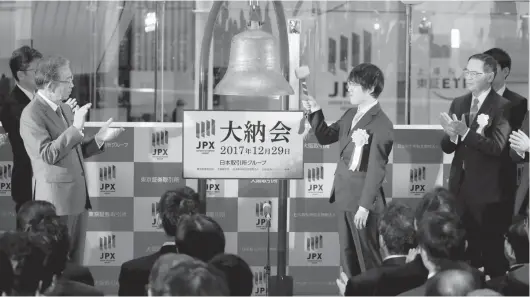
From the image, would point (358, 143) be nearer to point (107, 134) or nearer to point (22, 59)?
point (107, 134)

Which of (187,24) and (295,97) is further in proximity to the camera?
(187,24)

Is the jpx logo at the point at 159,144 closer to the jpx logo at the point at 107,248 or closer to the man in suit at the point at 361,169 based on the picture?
the jpx logo at the point at 107,248

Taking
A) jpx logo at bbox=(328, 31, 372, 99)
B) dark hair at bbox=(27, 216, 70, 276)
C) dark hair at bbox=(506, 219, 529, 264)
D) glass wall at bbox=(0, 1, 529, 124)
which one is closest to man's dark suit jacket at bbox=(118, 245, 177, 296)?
dark hair at bbox=(27, 216, 70, 276)

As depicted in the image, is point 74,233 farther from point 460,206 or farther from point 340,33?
point 340,33

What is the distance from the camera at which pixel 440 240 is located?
11.8ft

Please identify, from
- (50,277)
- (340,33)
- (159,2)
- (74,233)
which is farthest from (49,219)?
(340,33)

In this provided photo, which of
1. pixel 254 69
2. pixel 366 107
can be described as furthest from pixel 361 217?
pixel 254 69

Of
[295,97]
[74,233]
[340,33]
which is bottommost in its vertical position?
[74,233]

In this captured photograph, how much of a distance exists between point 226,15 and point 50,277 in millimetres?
3303

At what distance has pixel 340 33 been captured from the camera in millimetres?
6559

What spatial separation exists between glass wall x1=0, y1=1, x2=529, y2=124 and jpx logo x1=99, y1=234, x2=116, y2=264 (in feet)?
3.07

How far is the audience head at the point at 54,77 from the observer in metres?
4.79

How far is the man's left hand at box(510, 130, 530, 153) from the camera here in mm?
4852

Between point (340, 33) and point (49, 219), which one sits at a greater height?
point (340, 33)
